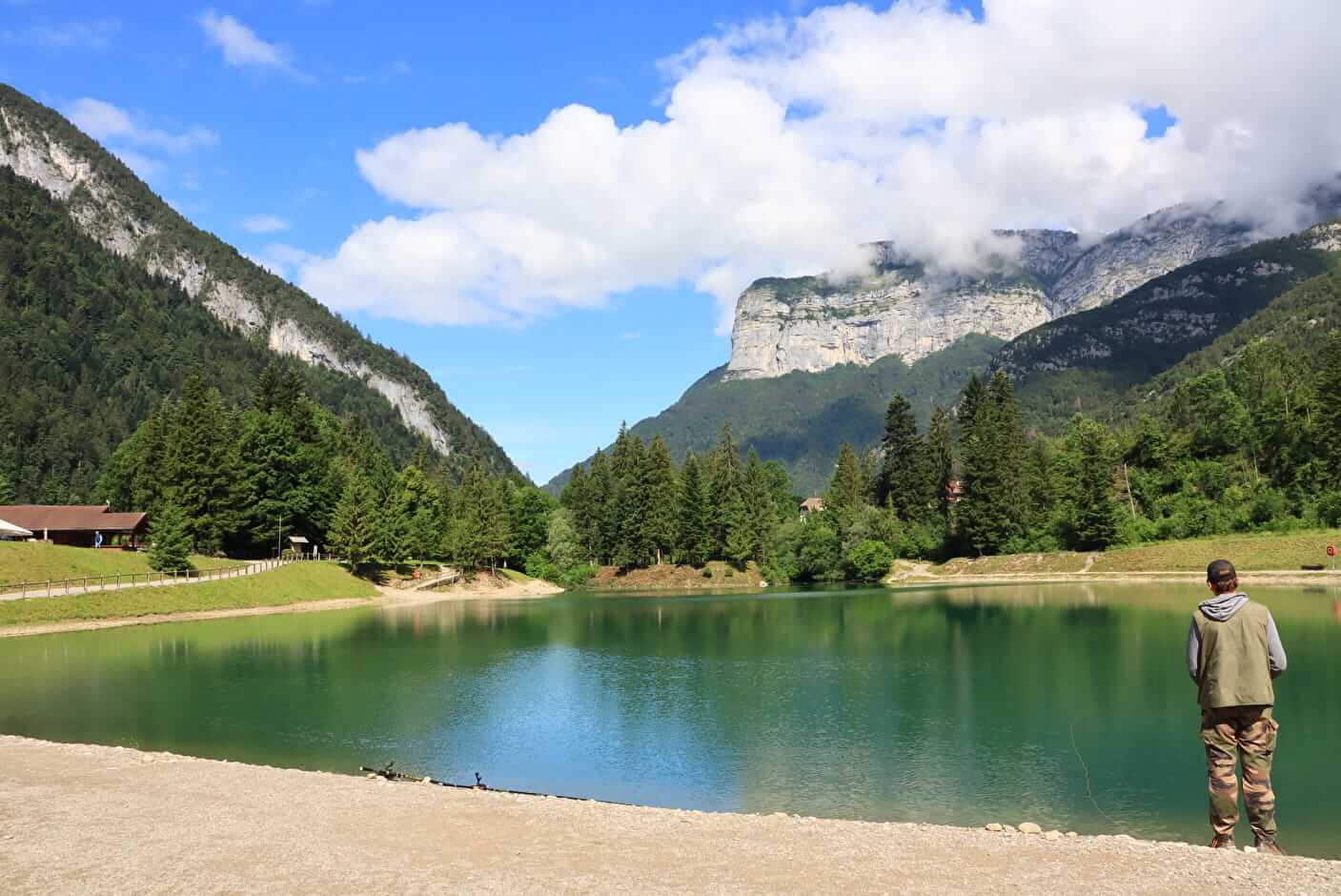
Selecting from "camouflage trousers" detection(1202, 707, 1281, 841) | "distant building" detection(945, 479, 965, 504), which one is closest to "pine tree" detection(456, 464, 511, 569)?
"distant building" detection(945, 479, 965, 504)

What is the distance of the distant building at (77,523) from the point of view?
82.1 metres

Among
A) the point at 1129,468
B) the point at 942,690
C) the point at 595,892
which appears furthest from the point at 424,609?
the point at 1129,468

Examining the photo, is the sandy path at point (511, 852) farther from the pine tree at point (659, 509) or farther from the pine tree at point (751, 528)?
the pine tree at point (659, 509)

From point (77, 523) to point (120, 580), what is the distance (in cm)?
3080

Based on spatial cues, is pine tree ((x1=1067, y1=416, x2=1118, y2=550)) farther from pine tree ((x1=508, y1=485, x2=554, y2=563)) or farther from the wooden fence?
the wooden fence

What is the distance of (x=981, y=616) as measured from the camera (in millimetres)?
56781

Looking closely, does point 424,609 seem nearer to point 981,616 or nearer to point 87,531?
point 87,531

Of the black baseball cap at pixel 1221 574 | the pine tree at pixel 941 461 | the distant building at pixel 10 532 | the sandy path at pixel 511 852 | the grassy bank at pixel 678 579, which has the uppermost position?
the pine tree at pixel 941 461

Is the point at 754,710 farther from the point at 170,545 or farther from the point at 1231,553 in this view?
the point at 1231,553

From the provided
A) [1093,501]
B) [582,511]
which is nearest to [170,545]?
[582,511]

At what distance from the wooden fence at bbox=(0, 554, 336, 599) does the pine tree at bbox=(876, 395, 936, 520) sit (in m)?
72.6

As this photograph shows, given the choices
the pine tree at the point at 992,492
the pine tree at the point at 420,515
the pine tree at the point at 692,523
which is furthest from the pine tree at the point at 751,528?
the pine tree at the point at 420,515

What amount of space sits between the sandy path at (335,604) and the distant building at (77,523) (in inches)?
933

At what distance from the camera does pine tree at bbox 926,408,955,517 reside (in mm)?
109438
